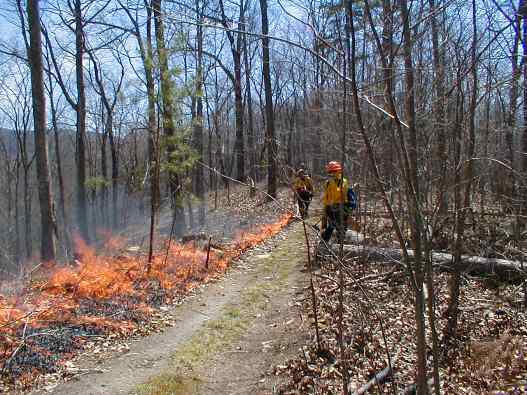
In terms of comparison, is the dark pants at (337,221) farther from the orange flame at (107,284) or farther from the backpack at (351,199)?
the orange flame at (107,284)

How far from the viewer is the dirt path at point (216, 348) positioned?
4.56m

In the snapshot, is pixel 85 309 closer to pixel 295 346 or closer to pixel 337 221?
pixel 295 346

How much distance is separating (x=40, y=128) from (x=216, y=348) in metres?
7.44

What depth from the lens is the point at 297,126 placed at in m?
34.2

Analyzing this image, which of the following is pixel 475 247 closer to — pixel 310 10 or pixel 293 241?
pixel 293 241

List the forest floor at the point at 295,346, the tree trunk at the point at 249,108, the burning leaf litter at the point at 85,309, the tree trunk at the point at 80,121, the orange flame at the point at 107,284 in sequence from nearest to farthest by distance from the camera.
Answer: the forest floor at the point at 295,346, the burning leaf litter at the point at 85,309, the orange flame at the point at 107,284, the tree trunk at the point at 80,121, the tree trunk at the point at 249,108

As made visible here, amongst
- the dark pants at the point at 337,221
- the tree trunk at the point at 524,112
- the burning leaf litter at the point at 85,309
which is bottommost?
the burning leaf litter at the point at 85,309

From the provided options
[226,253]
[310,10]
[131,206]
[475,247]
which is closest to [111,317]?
[226,253]

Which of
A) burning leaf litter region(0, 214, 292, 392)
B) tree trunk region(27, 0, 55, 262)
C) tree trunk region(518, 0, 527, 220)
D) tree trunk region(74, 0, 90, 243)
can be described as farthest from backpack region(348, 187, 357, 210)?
tree trunk region(74, 0, 90, 243)

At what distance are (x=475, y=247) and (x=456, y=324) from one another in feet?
7.95

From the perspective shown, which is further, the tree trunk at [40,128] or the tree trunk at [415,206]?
the tree trunk at [40,128]

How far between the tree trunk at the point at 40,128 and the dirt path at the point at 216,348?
15.9ft

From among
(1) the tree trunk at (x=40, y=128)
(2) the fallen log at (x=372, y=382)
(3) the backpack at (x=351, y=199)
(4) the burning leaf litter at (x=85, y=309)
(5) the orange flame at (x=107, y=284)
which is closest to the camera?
(2) the fallen log at (x=372, y=382)

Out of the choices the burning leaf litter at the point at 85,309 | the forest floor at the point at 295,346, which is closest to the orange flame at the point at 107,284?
the burning leaf litter at the point at 85,309
